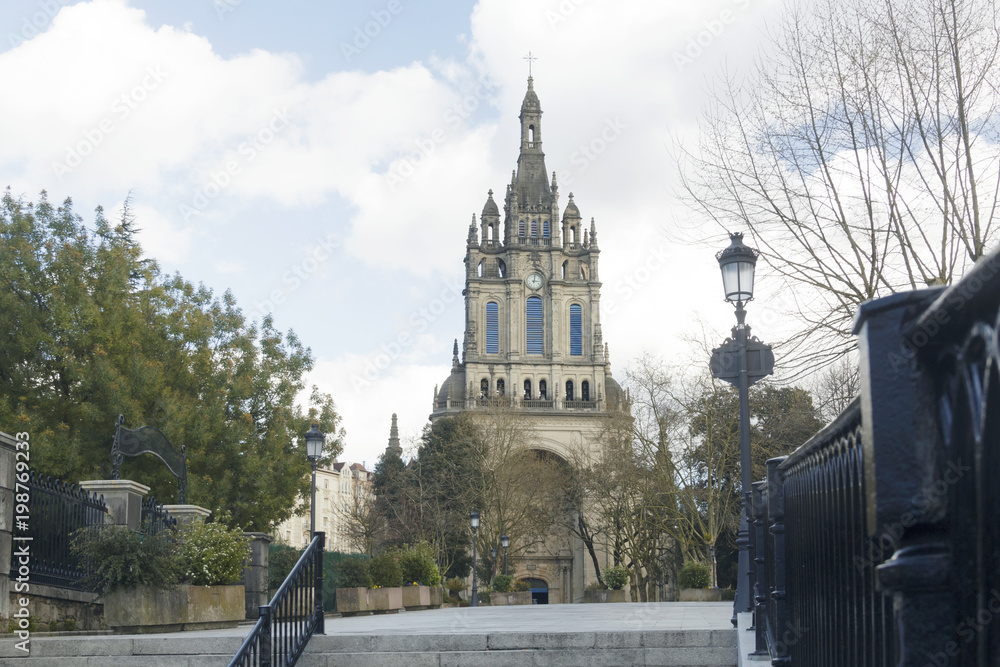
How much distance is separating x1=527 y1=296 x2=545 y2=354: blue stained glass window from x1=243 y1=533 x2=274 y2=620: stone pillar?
197 ft

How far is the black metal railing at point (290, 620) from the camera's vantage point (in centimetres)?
773

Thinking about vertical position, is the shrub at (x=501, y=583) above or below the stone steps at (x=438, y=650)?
below

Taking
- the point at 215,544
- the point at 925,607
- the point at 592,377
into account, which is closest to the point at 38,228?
the point at 215,544

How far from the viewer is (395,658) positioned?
8859 millimetres

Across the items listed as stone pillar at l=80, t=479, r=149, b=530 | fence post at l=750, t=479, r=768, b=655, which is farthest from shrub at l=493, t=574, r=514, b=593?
fence post at l=750, t=479, r=768, b=655

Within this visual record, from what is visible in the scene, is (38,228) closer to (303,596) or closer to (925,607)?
(303,596)

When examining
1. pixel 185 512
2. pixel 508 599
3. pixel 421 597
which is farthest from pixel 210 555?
pixel 508 599

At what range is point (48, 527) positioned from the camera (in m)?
11.8

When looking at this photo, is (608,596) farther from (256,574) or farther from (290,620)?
(290,620)

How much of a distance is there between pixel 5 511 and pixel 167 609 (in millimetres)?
2362

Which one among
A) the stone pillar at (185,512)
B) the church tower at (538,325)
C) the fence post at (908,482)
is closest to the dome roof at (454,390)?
the church tower at (538,325)

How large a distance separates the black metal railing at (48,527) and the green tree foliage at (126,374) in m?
11.8

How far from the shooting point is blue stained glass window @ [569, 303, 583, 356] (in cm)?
7794

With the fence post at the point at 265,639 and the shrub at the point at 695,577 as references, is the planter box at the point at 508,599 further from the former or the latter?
the fence post at the point at 265,639
